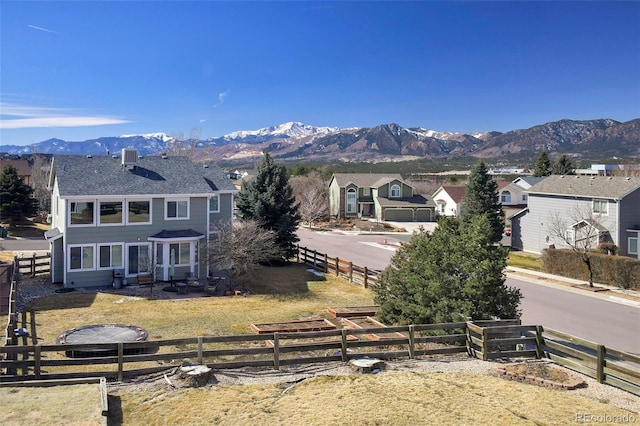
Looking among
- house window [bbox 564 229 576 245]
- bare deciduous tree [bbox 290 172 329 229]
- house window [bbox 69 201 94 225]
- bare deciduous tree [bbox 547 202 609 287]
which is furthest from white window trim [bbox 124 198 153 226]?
bare deciduous tree [bbox 290 172 329 229]

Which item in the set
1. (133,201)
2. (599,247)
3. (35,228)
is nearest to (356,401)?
(133,201)

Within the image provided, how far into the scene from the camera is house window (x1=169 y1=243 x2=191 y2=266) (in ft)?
89.3

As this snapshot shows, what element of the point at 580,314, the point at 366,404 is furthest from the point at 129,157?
the point at 580,314

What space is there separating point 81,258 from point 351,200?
50035 millimetres

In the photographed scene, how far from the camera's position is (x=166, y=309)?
21.6 m

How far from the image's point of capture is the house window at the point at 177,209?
1091 inches

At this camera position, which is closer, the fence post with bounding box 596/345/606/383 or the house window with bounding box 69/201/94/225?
the fence post with bounding box 596/345/606/383

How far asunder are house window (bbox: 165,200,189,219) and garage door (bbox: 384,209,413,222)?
4317 centimetres

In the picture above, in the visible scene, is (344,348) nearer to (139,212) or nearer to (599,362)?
(599,362)

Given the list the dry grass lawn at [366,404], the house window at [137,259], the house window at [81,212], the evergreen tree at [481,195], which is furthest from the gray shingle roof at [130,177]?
the evergreen tree at [481,195]

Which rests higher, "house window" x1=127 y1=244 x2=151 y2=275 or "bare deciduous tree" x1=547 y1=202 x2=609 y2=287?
"bare deciduous tree" x1=547 y1=202 x2=609 y2=287

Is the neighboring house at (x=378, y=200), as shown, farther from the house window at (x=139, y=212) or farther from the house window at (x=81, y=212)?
the house window at (x=81, y=212)

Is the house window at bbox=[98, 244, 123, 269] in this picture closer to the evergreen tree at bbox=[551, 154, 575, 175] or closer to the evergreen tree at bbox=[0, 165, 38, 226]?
the evergreen tree at bbox=[0, 165, 38, 226]

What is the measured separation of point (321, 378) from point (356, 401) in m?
1.54
